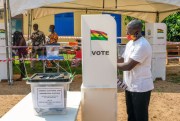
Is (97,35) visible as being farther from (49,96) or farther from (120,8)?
(120,8)

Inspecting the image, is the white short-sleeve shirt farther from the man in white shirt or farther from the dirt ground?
the dirt ground

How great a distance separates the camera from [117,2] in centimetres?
1382

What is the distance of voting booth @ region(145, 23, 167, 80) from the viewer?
34.2ft

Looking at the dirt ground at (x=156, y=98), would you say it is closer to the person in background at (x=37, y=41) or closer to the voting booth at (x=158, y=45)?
the voting booth at (x=158, y=45)

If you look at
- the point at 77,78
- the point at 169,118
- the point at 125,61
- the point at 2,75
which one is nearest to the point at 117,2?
the point at 77,78

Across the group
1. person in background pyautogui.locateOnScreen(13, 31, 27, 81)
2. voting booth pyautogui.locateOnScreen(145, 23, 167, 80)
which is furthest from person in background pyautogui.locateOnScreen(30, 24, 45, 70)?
voting booth pyautogui.locateOnScreen(145, 23, 167, 80)

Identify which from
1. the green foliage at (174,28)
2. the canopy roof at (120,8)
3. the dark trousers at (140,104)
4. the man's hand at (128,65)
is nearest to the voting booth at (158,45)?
the canopy roof at (120,8)

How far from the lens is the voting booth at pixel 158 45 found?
10422 millimetres

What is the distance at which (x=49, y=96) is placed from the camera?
11.0ft

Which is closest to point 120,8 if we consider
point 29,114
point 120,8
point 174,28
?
point 120,8

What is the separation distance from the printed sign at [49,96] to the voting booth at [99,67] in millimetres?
573

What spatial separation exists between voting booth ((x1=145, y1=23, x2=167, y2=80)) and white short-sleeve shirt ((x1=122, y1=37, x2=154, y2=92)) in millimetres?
6248

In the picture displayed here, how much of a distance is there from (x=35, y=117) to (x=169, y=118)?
135 inches

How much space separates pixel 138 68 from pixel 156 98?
3788 millimetres
